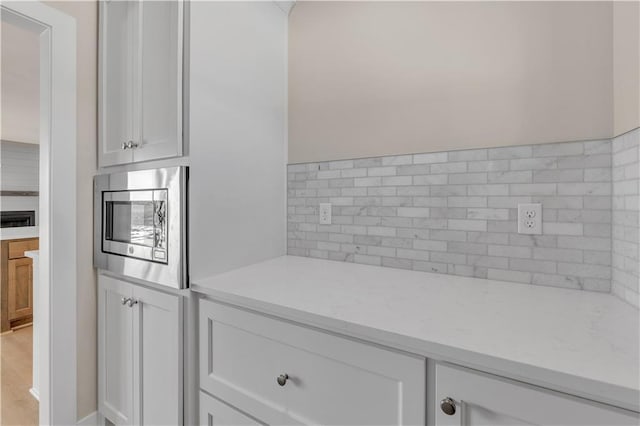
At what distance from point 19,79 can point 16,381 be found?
8.13 feet

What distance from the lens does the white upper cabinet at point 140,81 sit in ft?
3.73

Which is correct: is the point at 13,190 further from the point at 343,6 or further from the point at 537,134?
the point at 537,134

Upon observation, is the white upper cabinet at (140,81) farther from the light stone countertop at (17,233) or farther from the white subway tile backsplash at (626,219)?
the light stone countertop at (17,233)

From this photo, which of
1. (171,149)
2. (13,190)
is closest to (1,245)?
(13,190)

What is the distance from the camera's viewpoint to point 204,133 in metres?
1.18

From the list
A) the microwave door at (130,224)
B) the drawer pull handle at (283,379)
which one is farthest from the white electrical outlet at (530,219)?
the microwave door at (130,224)

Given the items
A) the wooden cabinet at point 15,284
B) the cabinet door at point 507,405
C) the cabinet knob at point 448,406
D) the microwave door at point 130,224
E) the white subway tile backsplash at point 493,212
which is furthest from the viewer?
the wooden cabinet at point 15,284

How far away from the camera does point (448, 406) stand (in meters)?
0.63

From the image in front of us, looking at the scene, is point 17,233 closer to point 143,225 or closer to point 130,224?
point 130,224

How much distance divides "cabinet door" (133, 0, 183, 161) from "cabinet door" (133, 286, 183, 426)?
1.92ft

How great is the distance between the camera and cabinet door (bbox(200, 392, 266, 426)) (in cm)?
98

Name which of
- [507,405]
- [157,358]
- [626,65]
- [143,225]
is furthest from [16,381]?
[626,65]

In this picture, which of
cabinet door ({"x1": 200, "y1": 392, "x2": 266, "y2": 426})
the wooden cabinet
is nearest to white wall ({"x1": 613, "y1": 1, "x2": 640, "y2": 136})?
cabinet door ({"x1": 200, "y1": 392, "x2": 266, "y2": 426})

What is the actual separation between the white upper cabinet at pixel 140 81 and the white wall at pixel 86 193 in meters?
0.05
